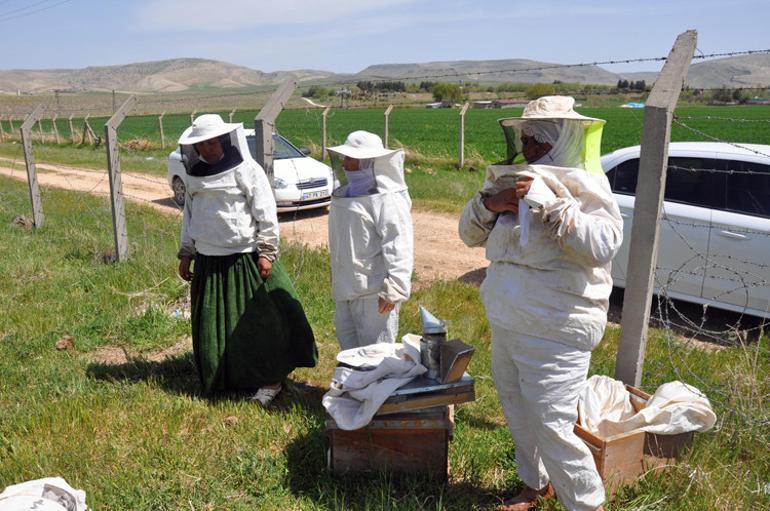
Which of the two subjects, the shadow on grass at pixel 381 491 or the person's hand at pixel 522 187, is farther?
the shadow on grass at pixel 381 491

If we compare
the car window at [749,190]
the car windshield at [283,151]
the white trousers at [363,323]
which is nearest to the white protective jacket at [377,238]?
the white trousers at [363,323]

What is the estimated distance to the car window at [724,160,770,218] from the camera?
20.4 ft

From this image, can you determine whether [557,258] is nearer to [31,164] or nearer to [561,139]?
[561,139]

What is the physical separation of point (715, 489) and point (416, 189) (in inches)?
454

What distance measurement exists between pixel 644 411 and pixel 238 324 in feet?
9.04

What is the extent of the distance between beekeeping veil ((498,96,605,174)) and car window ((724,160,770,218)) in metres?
4.11

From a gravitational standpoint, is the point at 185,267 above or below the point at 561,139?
below

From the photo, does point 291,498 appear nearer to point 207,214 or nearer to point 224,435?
point 224,435

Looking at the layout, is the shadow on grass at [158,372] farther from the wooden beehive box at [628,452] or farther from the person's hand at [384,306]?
the wooden beehive box at [628,452]

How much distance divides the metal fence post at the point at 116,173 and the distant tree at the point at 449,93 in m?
6.64

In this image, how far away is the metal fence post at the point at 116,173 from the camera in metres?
8.21

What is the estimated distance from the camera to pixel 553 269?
9.63ft

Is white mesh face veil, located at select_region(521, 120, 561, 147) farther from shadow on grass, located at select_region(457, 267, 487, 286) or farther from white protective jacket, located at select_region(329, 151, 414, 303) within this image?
shadow on grass, located at select_region(457, 267, 487, 286)

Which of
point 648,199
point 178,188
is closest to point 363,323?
point 648,199
